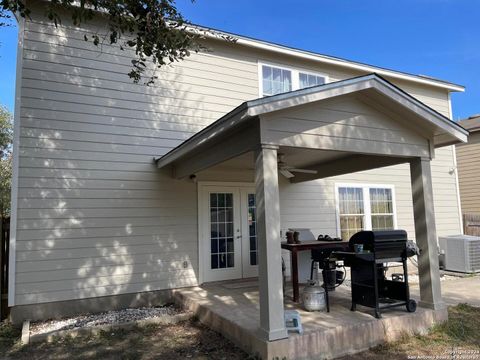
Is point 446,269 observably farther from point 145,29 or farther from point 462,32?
point 462,32

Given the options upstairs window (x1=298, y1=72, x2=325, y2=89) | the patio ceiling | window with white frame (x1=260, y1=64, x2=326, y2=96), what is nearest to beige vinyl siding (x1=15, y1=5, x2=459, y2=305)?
window with white frame (x1=260, y1=64, x2=326, y2=96)

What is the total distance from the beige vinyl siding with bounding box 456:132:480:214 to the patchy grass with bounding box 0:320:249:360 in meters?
11.2

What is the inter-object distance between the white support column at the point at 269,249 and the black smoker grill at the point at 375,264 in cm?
137

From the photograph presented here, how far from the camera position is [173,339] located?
4.84m

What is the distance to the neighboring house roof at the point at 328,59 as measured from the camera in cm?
735

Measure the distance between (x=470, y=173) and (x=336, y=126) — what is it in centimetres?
1049

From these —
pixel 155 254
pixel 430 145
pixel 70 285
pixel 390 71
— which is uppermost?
pixel 390 71

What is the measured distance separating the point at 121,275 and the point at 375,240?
4236 mm

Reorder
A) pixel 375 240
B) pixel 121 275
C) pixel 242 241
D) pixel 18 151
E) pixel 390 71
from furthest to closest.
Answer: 1. pixel 390 71
2. pixel 242 241
3. pixel 121 275
4. pixel 18 151
5. pixel 375 240

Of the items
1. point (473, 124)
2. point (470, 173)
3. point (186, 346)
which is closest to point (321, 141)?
point (186, 346)

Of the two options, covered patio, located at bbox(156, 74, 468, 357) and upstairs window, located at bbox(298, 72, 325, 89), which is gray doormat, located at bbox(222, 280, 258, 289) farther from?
upstairs window, located at bbox(298, 72, 325, 89)

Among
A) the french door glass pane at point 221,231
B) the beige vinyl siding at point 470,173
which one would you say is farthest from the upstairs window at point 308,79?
the beige vinyl siding at point 470,173

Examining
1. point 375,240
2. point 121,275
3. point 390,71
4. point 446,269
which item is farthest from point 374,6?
point 121,275

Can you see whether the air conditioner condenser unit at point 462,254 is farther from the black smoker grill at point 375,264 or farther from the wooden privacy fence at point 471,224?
the black smoker grill at point 375,264
